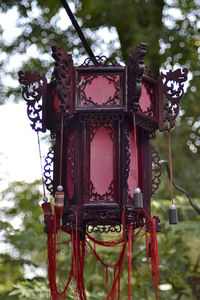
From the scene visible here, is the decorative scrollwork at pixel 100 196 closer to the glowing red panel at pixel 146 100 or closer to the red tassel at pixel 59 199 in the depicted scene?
the red tassel at pixel 59 199

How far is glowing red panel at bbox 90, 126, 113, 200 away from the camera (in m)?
2.37

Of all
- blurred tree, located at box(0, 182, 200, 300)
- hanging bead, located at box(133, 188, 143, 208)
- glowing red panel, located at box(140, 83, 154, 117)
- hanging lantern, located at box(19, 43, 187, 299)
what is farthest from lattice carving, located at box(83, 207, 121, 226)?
blurred tree, located at box(0, 182, 200, 300)

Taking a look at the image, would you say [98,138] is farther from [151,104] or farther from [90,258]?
[90,258]

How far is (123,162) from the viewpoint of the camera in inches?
93.5

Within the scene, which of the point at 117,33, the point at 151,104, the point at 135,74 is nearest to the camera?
the point at 135,74

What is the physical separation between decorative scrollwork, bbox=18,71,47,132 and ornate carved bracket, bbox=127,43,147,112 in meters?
0.47

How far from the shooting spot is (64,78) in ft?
7.75

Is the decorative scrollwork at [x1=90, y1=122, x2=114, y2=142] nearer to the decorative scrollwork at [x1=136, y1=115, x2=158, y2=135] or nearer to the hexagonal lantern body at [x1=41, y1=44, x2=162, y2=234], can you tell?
the hexagonal lantern body at [x1=41, y1=44, x2=162, y2=234]

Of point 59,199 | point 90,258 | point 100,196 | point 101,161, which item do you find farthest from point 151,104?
point 90,258

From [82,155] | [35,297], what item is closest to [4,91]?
[35,297]

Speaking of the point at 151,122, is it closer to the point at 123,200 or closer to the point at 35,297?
the point at 123,200

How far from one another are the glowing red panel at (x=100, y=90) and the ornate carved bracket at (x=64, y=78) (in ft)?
0.17

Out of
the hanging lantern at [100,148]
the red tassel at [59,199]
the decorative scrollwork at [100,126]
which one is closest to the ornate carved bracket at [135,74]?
the hanging lantern at [100,148]

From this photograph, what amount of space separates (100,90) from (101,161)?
1.01 feet
